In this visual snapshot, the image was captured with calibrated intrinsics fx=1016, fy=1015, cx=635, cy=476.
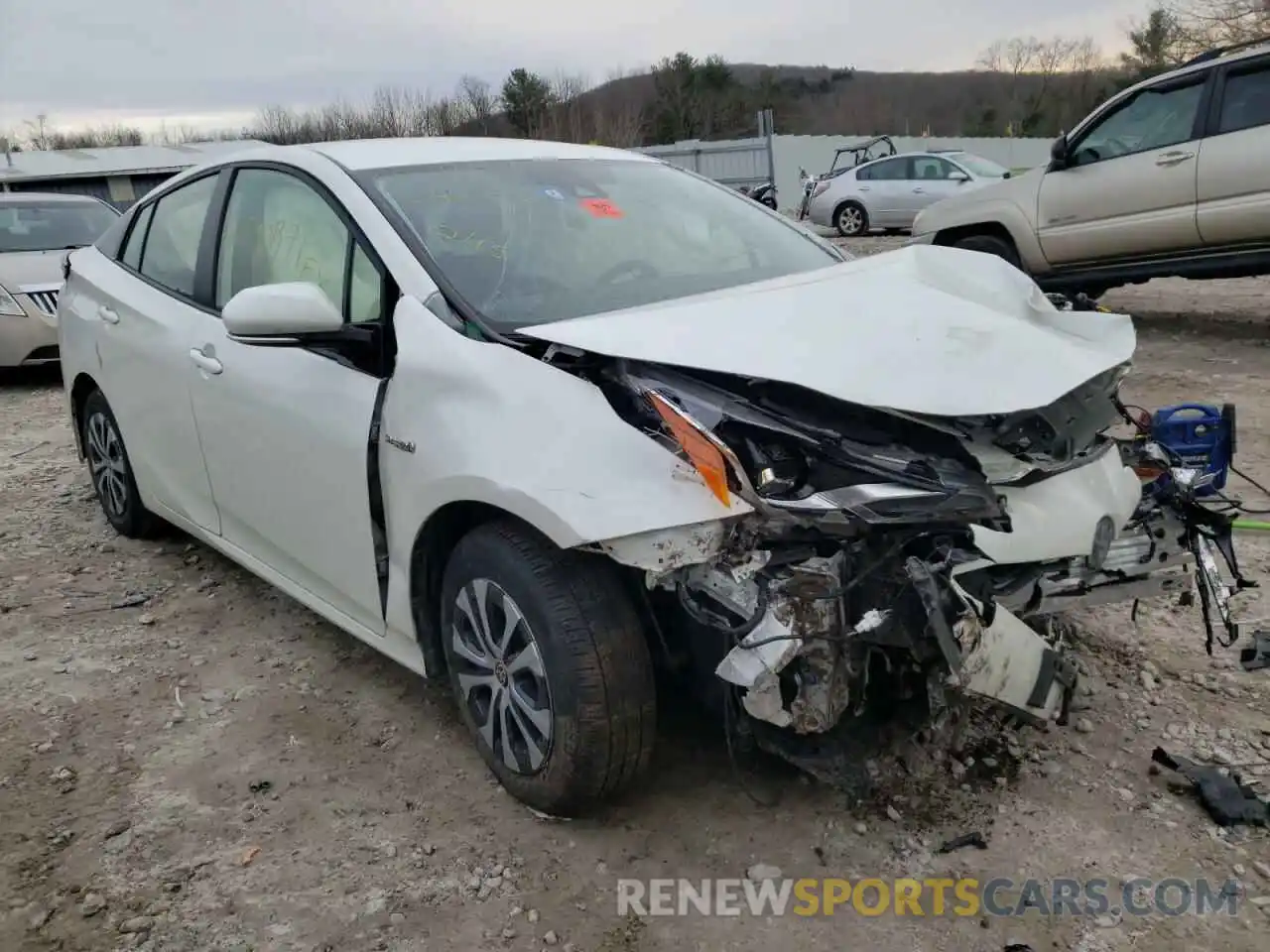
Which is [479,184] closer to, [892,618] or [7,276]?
[892,618]

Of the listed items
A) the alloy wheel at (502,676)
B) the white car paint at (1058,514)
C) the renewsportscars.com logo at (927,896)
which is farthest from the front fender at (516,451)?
the renewsportscars.com logo at (927,896)

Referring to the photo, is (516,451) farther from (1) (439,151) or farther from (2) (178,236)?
(2) (178,236)

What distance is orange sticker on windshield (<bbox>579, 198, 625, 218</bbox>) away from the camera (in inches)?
124

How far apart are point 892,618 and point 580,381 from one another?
2.78ft

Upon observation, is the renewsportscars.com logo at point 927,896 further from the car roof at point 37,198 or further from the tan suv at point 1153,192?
the car roof at point 37,198

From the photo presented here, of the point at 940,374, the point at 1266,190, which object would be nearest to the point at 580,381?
the point at 940,374

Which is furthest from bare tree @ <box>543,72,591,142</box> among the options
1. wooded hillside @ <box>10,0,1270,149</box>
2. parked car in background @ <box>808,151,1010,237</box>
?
parked car in background @ <box>808,151,1010,237</box>

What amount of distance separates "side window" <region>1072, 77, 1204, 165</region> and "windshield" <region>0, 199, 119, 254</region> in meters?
8.65

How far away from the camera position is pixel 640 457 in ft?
7.02

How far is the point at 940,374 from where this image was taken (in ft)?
7.32

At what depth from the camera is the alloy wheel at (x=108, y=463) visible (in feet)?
14.4

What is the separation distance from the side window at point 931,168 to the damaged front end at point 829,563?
53.8ft

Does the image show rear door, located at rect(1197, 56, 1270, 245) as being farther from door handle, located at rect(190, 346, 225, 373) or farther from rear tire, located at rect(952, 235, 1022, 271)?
door handle, located at rect(190, 346, 225, 373)

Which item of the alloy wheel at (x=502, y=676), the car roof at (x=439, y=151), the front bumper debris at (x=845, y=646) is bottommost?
the alloy wheel at (x=502, y=676)
